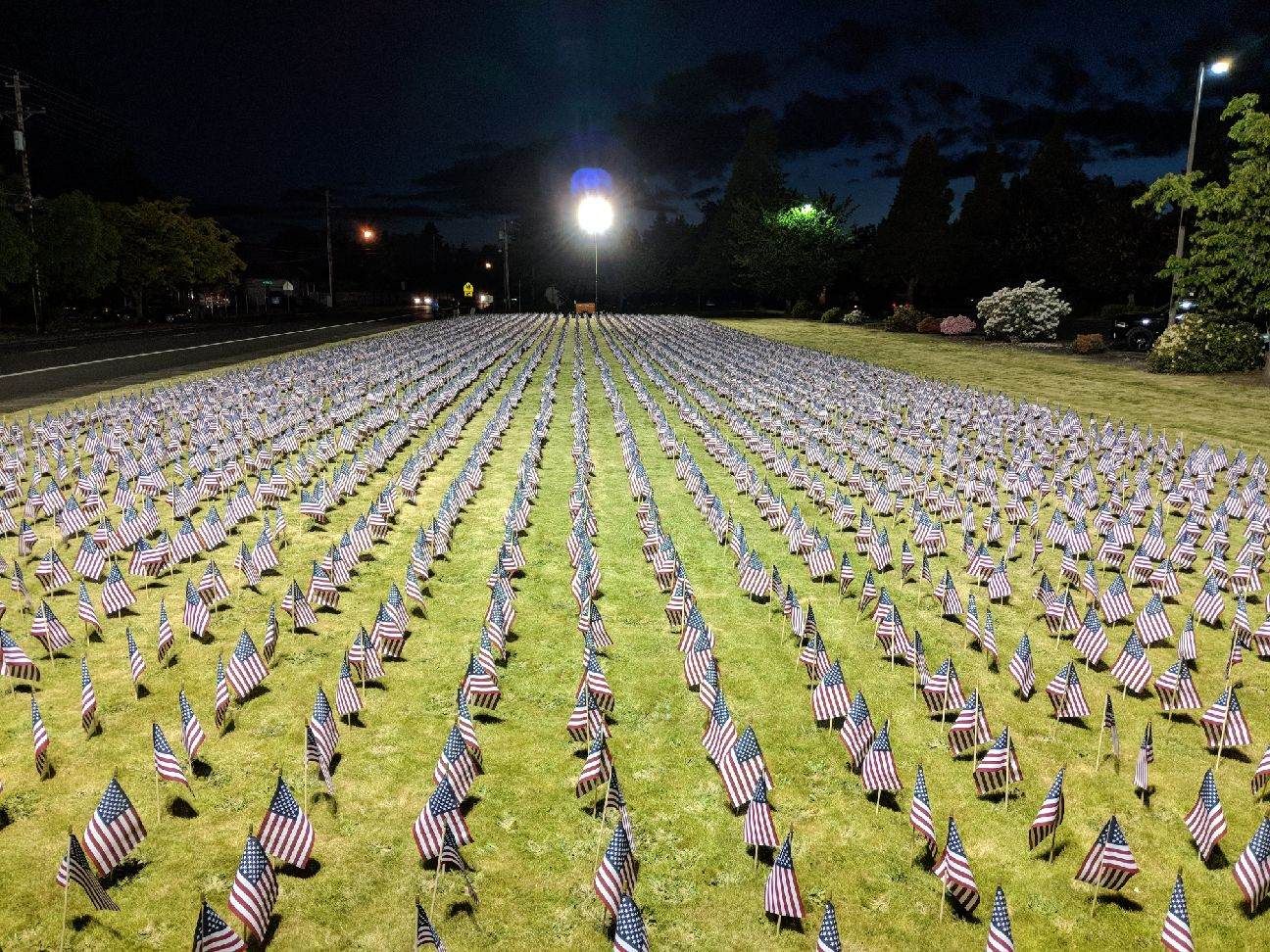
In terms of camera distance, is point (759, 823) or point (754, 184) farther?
point (754, 184)

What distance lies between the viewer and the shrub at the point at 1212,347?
33.8m

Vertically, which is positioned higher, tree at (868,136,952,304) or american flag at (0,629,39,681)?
tree at (868,136,952,304)

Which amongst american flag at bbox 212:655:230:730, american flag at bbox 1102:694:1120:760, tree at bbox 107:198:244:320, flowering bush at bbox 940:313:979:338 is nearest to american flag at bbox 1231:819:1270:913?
american flag at bbox 1102:694:1120:760

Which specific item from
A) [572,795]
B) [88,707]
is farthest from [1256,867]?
[88,707]

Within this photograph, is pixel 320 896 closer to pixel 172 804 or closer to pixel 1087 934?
pixel 172 804

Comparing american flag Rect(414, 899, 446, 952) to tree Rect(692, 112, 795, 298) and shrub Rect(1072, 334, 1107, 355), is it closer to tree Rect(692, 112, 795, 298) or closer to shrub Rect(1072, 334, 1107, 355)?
shrub Rect(1072, 334, 1107, 355)

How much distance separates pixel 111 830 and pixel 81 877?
51 cm

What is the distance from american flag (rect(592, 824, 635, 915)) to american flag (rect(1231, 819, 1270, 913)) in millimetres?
4005

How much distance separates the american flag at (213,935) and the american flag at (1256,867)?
6.25m

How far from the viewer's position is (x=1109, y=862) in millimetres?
5328

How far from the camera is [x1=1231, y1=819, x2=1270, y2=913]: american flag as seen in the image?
5180mm

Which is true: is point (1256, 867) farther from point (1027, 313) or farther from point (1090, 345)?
point (1027, 313)

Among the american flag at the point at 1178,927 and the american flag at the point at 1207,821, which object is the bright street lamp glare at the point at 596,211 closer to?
the american flag at the point at 1207,821

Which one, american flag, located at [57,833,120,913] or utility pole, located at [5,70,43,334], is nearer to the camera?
american flag, located at [57,833,120,913]
